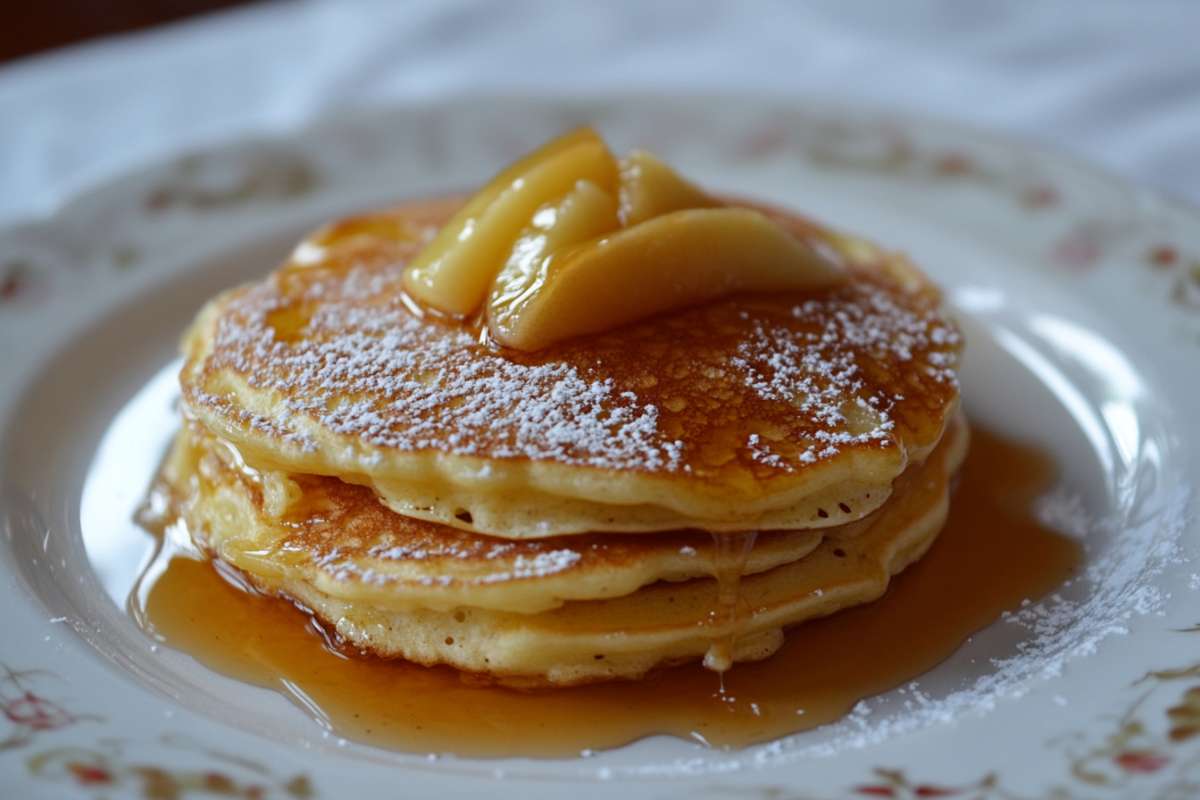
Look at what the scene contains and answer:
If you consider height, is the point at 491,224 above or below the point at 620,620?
above

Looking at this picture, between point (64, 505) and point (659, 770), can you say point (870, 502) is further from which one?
point (64, 505)

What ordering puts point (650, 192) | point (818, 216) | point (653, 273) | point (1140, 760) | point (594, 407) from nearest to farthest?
point (1140, 760) → point (594, 407) → point (653, 273) → point (650, 192) → point (818, 216)

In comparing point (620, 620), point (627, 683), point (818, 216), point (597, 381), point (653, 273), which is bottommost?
point (627, 683)

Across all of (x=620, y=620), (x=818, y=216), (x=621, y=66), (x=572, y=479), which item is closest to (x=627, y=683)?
(x=620, y=620)

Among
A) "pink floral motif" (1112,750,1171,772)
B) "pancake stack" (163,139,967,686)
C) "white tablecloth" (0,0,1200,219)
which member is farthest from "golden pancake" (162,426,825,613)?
"white tablecloth" (0,0,1200,219)

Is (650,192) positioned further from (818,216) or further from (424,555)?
(818,216)

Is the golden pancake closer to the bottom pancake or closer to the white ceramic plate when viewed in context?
the bottom pancake

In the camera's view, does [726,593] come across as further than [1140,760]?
Yes
